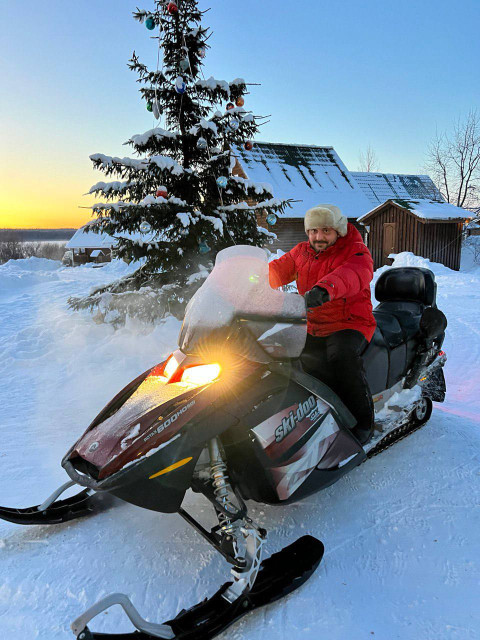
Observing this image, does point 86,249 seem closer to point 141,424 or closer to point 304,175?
point 304,175

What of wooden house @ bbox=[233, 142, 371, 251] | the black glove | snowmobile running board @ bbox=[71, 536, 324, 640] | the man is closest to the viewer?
snowmobile running board @ bbox=[71, 536, 324, 640]

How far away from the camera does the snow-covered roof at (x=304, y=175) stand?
19672mm

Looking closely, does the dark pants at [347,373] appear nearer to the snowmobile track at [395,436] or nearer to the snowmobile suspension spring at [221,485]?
the snowmobile track at [395,436]

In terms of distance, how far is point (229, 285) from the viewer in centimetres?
211

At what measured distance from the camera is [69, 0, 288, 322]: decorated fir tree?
6066 mm

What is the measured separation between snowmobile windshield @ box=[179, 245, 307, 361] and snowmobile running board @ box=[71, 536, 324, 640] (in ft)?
3.16

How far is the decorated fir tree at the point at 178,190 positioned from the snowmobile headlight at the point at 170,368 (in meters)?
4.00

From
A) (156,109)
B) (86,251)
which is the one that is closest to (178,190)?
(156,109)

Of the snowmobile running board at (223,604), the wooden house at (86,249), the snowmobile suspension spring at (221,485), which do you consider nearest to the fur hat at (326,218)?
the snowmobile suspension spring at (221,485)

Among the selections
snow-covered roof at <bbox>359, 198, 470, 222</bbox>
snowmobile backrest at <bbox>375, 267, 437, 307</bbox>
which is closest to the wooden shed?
snow-covered roof at <bbox>359, 198, 470, 222</bbox>

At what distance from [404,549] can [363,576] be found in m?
0.31

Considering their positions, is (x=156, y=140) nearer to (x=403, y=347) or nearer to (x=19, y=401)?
(x=19, y=401)

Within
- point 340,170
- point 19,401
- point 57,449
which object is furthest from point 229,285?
point 340,170

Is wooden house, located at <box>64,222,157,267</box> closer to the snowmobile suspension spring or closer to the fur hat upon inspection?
the fur hat
